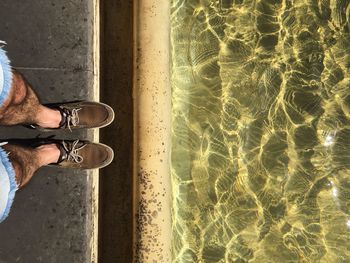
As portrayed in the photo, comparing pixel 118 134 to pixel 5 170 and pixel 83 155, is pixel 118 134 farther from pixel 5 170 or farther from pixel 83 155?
pixel 5 170

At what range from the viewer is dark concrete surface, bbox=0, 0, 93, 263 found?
2.38m

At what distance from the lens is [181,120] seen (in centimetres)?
288

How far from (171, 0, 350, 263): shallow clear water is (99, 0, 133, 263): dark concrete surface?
416 mm

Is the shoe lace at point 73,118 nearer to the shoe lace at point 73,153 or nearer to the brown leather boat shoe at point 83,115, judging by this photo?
the brown leather boat shoe at point 83,115

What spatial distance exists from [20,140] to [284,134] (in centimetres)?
187

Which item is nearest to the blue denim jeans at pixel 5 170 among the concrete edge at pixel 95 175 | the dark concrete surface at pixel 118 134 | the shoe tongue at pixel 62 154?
the shoe tongue at pixel 62 154

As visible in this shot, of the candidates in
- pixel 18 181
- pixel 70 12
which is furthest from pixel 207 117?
pixel 18 181

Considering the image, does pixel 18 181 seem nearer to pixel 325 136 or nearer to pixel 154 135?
pixel 154 135

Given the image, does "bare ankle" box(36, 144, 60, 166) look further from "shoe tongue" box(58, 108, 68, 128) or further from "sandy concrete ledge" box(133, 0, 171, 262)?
"sandy concrete ledge" box(133, 0, 171, 262)

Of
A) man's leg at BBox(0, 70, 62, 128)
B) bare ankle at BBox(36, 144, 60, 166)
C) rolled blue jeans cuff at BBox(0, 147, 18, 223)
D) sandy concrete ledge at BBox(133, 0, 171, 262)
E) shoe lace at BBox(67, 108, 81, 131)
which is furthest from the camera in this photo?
sandy concrete ledge at BBox(133, 0, 171, 262)

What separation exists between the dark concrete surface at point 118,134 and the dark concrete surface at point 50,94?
0.69ft

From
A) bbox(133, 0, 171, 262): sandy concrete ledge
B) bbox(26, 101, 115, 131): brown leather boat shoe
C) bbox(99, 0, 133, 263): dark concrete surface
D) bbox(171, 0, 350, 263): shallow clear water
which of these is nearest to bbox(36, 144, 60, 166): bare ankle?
bbox(26, 101, 115, 131): brown leather boat shoe

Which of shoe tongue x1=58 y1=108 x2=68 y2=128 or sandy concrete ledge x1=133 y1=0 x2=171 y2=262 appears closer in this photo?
shoe tongue x1=58 y1=108 x2=68 y2=128

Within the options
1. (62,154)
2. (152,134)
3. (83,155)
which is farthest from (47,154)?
(152,134)
